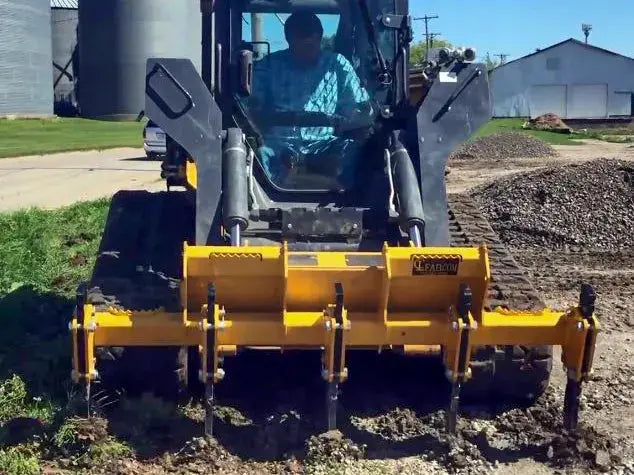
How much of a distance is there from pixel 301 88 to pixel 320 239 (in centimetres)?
117

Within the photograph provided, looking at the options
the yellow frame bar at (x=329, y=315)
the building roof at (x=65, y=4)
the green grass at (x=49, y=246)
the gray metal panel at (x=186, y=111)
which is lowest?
Answer: the green grass at (x=49, y=246)

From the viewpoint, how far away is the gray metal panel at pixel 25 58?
49.6m

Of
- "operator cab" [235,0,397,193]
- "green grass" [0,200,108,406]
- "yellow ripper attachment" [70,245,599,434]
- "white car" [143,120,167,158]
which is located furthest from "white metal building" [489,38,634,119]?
"yellow ripper attachment" [70,245,599,434]

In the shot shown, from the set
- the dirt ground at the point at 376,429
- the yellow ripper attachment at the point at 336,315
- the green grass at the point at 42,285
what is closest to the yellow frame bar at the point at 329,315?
the yellow ripper attachment at the point at 336,315

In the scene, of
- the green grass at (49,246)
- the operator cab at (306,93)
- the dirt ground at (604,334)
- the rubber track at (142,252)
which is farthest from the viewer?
the green grass at (49,246)

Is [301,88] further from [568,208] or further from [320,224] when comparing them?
[568,208]

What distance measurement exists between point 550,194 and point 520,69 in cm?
5761

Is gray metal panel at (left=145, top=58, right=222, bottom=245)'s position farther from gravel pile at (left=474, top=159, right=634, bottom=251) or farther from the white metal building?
the white metal building

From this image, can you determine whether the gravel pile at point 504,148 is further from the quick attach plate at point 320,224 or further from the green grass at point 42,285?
the quick attach plate at point 320,224

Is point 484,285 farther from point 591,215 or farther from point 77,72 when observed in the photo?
point 77,72

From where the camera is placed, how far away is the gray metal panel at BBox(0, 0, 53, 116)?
49.6 m

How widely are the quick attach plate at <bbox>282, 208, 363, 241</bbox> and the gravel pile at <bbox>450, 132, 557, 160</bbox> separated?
82.4ft

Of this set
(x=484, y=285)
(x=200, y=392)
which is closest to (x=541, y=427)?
(x=484, y=285)

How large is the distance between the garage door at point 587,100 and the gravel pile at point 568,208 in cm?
5605
